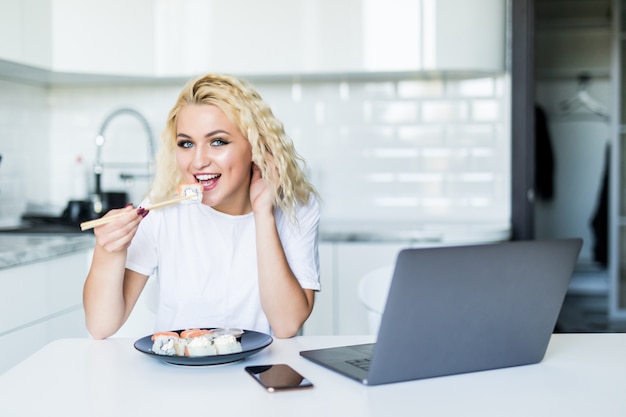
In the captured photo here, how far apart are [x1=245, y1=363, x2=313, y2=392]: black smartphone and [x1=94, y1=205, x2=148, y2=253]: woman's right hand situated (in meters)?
0.43

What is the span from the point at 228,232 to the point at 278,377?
769 millimetres

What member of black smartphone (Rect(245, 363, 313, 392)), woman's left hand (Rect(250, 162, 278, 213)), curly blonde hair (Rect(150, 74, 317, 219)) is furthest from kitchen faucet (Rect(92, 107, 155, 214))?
black smartphone (Rect(245, 363, 313, 392))

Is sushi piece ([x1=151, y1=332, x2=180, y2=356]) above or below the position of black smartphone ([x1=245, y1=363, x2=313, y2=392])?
above

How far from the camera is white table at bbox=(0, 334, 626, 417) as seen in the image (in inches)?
44.9

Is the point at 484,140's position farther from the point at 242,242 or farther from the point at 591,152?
the point at 591,152

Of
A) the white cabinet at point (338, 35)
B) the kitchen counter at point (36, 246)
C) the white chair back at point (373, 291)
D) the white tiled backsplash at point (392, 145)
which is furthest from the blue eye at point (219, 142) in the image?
the white tiled backsplash at point (392, 145)

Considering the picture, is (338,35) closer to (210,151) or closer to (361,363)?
(210,151)

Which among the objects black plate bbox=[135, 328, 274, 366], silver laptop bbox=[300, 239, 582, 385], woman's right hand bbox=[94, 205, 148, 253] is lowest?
black plate bbox=[135, 328, 274, 366]

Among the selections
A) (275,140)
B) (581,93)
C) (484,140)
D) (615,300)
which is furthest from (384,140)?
(581,93)

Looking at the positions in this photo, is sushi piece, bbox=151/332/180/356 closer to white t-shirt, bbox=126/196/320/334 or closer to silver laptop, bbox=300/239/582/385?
silver laptop, bbox=300/239/582/385

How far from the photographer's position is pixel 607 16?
6.20 meters

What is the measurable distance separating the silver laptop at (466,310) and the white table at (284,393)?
29mm

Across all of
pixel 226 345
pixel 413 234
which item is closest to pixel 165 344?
pixel 226 345

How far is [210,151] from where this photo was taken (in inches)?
74.2
